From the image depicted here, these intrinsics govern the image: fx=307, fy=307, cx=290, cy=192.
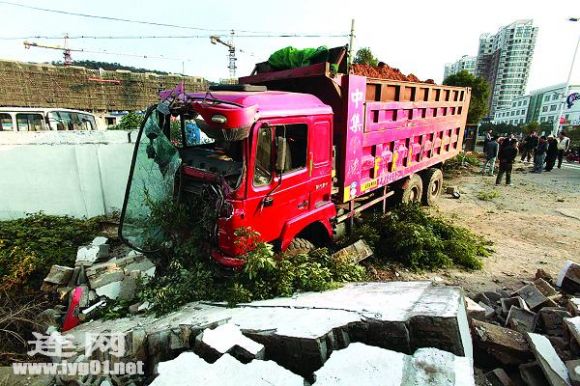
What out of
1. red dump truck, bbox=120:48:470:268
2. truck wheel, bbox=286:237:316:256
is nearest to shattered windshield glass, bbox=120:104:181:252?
red dump truck, bbox=120:48:470:268

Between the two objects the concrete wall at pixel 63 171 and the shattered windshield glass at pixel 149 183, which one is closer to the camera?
the shattered windshield glass at pixel 149 183

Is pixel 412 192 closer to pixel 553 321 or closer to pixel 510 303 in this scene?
pixel 510 303

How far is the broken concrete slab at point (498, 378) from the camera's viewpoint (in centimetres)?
220

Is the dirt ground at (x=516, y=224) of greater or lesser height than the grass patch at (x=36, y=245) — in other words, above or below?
below

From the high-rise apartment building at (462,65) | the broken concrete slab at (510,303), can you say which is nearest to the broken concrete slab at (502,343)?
the broken concrete slab at (510,303)

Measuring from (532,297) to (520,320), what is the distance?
0.59 m

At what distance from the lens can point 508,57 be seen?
5891 centimetres

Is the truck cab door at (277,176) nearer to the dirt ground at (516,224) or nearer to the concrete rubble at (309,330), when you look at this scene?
the concrete rubble at (309,330)

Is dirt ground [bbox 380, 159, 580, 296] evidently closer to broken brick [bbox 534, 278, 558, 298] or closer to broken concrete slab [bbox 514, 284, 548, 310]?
broken brick [bbox 534, 278, 558, 298]

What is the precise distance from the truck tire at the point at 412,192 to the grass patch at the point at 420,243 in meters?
0.99

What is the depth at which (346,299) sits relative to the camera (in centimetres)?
278

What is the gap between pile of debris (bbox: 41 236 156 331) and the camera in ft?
11.0

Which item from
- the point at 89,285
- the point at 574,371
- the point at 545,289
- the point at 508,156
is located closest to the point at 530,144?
the point at 508,156

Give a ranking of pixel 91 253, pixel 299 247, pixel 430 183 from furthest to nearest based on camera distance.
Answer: pixel 430 183 → pixel 91 253 → pixel 299 247
